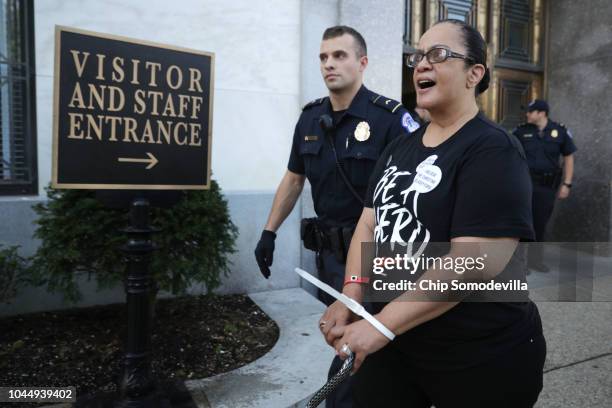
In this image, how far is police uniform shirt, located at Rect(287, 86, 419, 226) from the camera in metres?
2.72

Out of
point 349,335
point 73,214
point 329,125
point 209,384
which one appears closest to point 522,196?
point 349,335

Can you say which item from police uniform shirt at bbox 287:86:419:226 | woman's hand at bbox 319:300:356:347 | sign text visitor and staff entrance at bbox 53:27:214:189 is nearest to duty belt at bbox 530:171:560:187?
police uniform shirt at bbox 287:86:419:226

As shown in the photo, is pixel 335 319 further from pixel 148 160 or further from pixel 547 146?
pixel 547 146

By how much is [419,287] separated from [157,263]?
2.25 metres

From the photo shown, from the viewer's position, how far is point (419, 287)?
53.7 inches

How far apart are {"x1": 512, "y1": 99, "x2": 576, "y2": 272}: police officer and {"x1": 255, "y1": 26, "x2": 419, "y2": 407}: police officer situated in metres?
3.99

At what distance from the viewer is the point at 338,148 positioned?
2.80m

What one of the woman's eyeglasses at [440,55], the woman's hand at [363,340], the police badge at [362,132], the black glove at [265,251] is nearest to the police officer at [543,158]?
the police badge at [362,132]

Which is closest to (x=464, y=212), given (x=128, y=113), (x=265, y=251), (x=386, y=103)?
(x=386, y=103)

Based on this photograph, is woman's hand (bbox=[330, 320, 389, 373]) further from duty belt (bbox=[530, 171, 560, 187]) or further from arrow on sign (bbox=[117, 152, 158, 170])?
duty belt (bbox=[530, 171, 560, 187])

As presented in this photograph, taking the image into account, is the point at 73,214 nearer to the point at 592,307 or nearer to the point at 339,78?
the point at 339,78

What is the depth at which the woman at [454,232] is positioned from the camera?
1.34 meters

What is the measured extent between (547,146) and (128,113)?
532 centimetres

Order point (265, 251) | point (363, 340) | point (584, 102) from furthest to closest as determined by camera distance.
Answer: point (584, 102), point (265, 251), point (363, 340)
